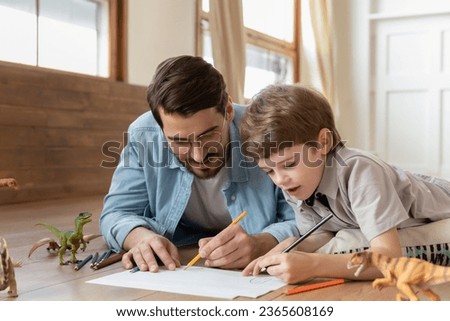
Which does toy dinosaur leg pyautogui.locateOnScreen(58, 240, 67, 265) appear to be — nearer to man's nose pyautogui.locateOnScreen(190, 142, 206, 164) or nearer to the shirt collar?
man's nose pyautogui.locateOnScreen(190, 142, 206, 164)

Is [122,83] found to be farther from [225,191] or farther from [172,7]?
[225,191]

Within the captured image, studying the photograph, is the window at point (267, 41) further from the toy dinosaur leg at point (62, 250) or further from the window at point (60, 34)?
the toy dinosaur leg at point (62, 250)

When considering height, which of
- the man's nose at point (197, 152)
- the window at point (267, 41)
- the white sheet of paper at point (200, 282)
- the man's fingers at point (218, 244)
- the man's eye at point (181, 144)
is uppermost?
the window at point (267, 41)

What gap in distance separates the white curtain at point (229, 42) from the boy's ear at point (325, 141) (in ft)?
11.6

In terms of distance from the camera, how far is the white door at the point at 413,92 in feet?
22.8

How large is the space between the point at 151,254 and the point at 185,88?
1.44 feet

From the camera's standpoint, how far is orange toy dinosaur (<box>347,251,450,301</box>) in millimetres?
1030

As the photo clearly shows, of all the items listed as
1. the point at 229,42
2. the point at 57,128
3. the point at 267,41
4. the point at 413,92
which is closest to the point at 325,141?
the point at 57,128

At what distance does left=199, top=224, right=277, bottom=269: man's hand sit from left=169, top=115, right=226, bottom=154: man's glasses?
25cm

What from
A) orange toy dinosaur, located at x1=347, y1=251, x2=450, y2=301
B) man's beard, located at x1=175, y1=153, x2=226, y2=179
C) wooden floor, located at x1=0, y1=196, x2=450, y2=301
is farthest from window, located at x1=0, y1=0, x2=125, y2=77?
orange toy dinosaur, located at x1=347, y1=251, x2=450, y2=301

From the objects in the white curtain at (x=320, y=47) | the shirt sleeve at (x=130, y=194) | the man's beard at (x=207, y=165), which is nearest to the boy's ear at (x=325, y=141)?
the man's beard at (x=207, y=165)

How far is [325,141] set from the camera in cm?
158
